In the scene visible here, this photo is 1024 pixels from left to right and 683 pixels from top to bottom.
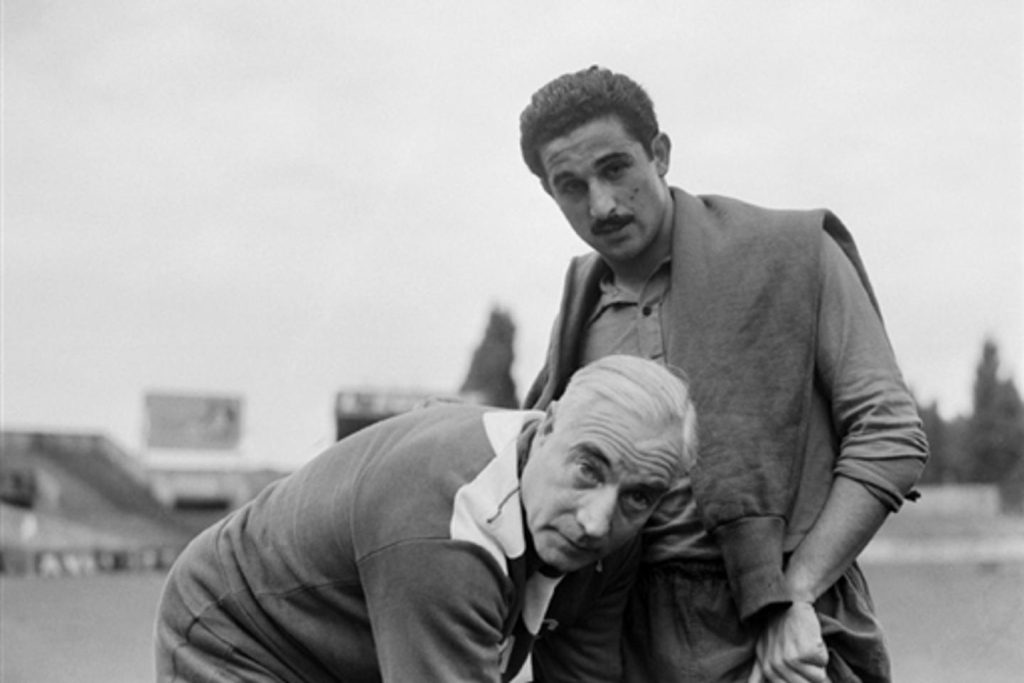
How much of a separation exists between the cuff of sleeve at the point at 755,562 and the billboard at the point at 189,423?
41.2 metres

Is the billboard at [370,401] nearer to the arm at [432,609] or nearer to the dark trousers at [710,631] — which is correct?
the dark trousers at [710,631]

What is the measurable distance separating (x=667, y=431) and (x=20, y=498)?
34233 millimetres

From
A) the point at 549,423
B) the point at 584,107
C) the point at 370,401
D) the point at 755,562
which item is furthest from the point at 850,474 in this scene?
the point at 370,401

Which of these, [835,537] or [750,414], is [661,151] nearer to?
[750,414]

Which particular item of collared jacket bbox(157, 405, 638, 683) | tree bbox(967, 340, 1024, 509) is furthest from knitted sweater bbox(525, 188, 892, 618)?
tree bbox(967, 340, 1024, 509)

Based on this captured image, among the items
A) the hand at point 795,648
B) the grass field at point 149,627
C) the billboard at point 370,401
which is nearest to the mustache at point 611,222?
the hand at point 795,648

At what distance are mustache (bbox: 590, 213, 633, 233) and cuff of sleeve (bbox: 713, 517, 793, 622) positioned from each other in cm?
59

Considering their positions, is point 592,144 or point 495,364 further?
point 495,364

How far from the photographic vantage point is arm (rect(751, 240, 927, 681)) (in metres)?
2.34

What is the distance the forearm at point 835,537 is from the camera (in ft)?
7.73

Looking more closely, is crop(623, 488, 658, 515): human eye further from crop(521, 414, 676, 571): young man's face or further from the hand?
the hand

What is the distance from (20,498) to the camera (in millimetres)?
33531

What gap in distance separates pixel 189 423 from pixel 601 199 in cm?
4171

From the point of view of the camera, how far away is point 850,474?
2.37m
